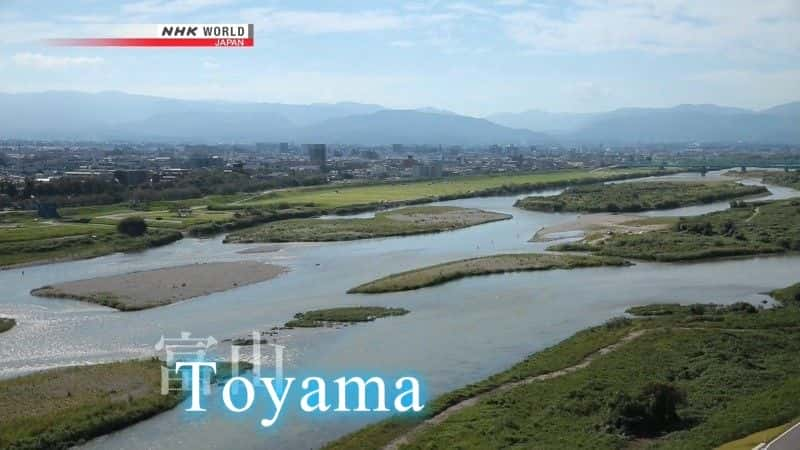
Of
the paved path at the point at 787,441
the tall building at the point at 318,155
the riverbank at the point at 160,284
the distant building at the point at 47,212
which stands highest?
the tall building at the point at 318,155

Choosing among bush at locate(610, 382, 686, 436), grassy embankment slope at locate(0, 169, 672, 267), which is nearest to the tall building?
grassy embankment slope at locate(0, 169, 672, 267)

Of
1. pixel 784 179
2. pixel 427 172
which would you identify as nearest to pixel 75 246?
pixel 427 172

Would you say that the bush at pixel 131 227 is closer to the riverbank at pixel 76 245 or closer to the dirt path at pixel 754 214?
the riverbank at pixel 76 245

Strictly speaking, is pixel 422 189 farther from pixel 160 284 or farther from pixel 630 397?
pixel 630 397

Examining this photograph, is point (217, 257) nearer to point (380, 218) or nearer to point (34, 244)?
point (34, 244)

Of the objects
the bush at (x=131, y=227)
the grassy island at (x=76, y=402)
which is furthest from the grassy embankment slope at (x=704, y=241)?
the grassy island at (x=76, y=402)

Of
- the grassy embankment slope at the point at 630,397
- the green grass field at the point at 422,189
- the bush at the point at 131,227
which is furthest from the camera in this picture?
the green grass field at the point at 422,189

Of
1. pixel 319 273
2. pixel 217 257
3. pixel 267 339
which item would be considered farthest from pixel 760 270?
pixel 217 257
